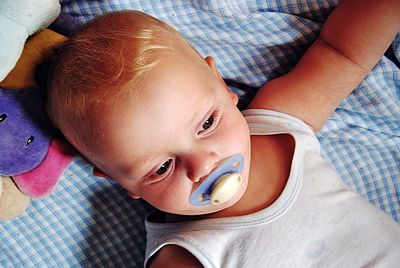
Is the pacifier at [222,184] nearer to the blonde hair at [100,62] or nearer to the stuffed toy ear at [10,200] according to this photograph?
the blonde hair at [100,62]

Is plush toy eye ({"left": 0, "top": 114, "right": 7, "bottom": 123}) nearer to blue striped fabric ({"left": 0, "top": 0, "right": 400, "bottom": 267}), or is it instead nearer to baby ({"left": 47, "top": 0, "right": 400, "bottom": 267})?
baby ({"left": 47, "top": 0, "right": 400, "bottom": 267})

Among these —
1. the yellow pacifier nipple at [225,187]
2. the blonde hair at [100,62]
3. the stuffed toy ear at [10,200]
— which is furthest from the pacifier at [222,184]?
the stuffed toy ear at [10,200]

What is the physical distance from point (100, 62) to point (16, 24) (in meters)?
0.15

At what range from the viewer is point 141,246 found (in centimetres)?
108

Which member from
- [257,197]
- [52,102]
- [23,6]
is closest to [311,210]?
[257,197]

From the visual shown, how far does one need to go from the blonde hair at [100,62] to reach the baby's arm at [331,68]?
30cm

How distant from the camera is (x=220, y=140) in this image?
815 mm

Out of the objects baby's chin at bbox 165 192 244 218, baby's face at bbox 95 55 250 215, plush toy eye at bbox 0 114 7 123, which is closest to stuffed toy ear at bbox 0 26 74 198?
plush toy eye at bbox 0 114 7 123

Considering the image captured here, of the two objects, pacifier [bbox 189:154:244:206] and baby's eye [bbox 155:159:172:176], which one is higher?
baby's eye [bbox 155:159:172:176]

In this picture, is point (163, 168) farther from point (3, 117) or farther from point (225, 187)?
point (3, 117)

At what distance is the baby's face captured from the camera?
2.51 ft

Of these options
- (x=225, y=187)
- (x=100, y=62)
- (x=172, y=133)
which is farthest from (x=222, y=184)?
(x=100, y=62)

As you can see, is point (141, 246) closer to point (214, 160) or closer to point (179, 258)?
point (179, 258)

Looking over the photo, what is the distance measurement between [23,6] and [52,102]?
0.51 ft
